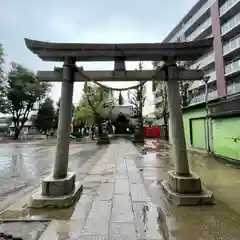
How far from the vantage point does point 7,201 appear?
701cm

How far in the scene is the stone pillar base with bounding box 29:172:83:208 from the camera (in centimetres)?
585

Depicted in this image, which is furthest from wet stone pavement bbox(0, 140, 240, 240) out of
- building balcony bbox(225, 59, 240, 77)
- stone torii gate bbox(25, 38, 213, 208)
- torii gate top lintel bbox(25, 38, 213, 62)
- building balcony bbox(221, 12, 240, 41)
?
building balcony bbox(221, 12, 240, 41)

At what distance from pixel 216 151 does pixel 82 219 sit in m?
11.7

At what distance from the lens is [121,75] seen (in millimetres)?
6840

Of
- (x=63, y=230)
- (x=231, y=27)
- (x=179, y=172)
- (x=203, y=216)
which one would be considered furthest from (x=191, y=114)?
(x=231, y=27)

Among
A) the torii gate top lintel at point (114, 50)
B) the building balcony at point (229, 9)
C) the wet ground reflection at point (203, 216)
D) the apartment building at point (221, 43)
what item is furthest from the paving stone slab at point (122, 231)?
the building balcony at point (229, 9)

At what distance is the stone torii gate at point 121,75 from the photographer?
643cm

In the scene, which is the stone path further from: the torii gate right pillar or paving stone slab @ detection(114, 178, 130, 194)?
the torii gate right pillar

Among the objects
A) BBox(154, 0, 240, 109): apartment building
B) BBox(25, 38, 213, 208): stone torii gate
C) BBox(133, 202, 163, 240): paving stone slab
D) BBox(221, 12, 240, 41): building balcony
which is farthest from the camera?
BBox(154, 0, 240, 109): apartment building

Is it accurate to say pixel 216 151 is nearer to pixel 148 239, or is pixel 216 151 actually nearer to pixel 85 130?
pixel 148 239

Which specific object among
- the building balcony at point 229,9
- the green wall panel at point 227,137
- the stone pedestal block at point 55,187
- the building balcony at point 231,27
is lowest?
the stone pedestal block at point 55,187

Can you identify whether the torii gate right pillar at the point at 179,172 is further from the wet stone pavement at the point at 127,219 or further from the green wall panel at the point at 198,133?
the green wall panel at the point at 198,133

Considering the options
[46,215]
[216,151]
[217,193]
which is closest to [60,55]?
[46,215]

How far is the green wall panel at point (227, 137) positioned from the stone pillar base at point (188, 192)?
21.3 ft
